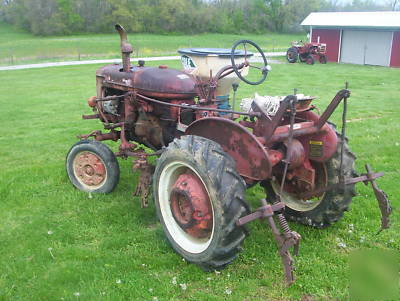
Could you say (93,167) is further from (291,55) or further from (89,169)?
(291,55)

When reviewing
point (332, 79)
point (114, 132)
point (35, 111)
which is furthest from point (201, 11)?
point (114, 132)

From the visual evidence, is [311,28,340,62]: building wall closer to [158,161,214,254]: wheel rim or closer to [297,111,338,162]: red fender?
[297,111,338,162]: red fender

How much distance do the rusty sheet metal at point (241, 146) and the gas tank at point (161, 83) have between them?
3.58ft

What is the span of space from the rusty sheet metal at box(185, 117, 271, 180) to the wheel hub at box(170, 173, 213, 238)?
1.11ft

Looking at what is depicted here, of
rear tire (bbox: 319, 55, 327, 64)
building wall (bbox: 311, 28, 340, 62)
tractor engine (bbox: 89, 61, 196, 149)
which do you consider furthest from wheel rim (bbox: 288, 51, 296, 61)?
tractor engine (bbox: 89, 61, 196, 149)

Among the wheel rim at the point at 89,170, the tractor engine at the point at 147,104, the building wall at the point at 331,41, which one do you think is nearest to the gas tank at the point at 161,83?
the tractor engine at the point at 147,104

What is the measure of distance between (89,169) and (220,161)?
2.24 metres

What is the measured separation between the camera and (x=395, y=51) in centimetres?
2297

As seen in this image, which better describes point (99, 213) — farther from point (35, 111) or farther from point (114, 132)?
point (35, 111)

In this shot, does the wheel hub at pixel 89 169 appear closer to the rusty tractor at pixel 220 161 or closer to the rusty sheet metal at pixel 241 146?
the rusty tractor at pixel 220 161

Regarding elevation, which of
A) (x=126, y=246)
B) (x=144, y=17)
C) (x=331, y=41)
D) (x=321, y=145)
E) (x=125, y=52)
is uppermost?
(x=144, y=17)

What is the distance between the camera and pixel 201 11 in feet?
176

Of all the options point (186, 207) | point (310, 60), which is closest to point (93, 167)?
point (186, 207)

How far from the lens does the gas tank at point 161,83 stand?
4.34 metres
